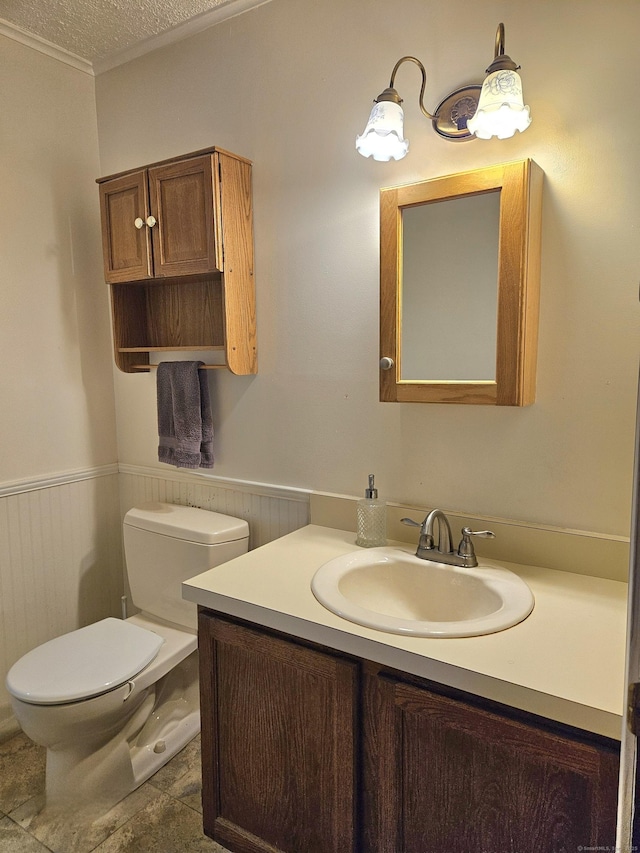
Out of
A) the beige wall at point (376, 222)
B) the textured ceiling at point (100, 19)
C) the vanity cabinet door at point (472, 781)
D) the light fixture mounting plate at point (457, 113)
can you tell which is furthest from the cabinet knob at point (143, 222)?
the vanity cabinet door at point (472, 781)

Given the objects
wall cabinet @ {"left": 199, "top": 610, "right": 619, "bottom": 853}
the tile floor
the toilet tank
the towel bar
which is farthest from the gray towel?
the tile floor

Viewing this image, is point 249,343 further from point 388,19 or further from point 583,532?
point 583,532

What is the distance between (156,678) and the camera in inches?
67.4

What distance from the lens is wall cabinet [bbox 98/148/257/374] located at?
1691 millimetres

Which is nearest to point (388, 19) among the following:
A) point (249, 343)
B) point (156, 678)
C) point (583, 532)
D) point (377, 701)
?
point (249, 343)

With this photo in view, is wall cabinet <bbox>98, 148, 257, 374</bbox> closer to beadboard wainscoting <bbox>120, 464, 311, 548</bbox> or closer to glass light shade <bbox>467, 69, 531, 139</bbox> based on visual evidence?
beadboard wainscoting <bbox>120, 464, 311, 548</bbox>

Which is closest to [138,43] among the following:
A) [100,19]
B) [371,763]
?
[100,19]

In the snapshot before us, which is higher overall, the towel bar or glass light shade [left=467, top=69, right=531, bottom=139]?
glass light shade [left=467, top=69, right=531, bottom=139]

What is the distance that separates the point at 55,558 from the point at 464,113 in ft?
6.58

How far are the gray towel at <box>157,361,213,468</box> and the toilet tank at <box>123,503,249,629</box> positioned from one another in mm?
194

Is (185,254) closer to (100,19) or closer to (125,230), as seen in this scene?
(125,230)

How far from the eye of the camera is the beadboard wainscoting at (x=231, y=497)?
6.04ft

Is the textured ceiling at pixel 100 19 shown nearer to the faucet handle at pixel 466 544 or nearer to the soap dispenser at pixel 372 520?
the soap dispenser at pixel 372 520

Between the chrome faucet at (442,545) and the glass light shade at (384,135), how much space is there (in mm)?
904
